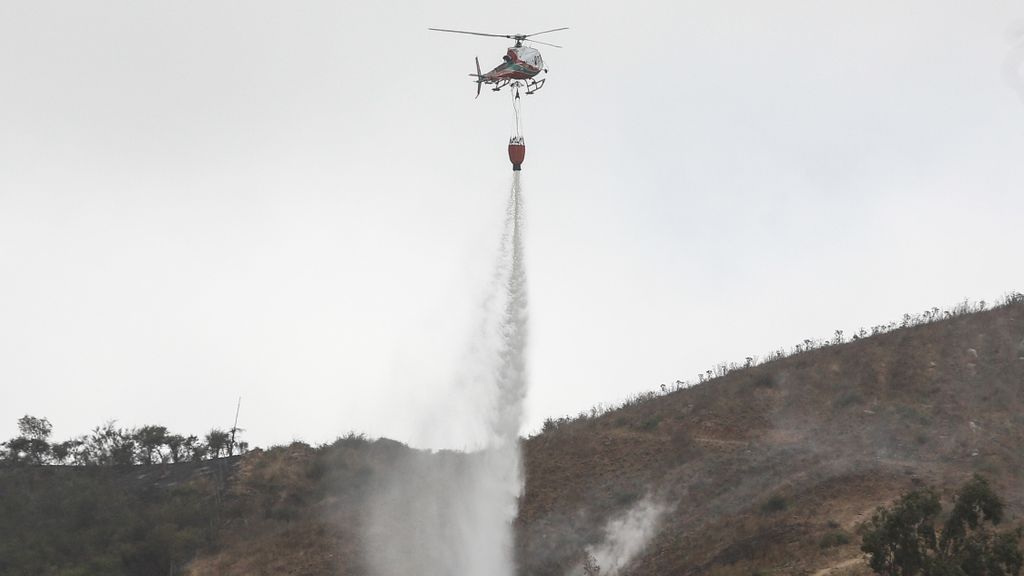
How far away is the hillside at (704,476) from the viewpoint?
5022cm

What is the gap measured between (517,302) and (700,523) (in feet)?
52.3

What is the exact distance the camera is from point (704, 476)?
58906mm

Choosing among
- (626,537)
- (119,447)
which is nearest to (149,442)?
(119,447)

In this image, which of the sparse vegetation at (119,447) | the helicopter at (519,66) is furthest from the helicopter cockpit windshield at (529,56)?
the sparse vegetation at (119,447)

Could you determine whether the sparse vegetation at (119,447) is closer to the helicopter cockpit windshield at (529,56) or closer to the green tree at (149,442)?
the green tree at (149,442)

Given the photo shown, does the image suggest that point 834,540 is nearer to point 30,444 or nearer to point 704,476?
point 704,476

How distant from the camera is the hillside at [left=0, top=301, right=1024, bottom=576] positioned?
1977 inches

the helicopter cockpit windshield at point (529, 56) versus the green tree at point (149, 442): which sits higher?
the helicopter cockpit windshield at point (529, 56)

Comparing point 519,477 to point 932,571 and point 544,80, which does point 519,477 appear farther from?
point 932,571

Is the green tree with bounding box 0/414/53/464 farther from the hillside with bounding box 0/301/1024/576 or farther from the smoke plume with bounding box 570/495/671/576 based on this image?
the smoke plume with bounding box 570/495/671/576

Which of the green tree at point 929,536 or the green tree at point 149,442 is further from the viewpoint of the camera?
the green tree at point 149,442

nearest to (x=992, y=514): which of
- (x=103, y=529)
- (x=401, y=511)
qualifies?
(x=401, y=511)

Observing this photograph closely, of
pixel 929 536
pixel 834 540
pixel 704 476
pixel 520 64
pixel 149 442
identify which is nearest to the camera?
pixel 929 536

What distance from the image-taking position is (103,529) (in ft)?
224
